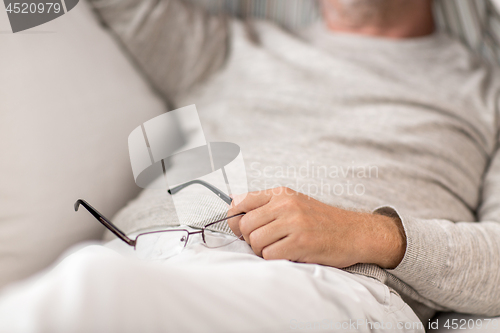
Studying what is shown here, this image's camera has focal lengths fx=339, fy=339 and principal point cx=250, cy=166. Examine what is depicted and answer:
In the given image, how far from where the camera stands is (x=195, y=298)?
338 mm

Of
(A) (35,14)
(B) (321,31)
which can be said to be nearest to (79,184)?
(A) (35,14)

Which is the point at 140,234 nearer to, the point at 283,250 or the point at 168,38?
the point at 283,250

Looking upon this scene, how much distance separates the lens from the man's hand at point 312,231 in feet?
1.50

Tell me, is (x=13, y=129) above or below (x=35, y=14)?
below

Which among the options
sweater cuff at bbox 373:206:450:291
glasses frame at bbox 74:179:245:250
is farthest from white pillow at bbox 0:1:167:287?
sweater cuff at bbox 373:206:450:291

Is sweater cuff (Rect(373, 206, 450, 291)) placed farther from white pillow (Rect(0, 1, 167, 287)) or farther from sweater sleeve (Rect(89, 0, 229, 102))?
sweater sleeve (Rect(89, 0, 229, 102))

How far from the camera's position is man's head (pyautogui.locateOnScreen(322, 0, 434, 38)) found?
92 cm

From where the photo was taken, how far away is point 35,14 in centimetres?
55

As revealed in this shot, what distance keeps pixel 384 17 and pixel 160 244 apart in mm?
851

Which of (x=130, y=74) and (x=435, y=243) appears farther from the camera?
(x=130, y=74)

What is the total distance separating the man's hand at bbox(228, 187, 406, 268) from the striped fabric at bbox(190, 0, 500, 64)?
0.71 m

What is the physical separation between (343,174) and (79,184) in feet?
1.48

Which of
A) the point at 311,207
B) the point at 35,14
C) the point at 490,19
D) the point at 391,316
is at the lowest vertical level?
the point at 391,316

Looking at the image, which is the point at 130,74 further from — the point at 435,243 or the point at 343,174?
the point at 435,243
